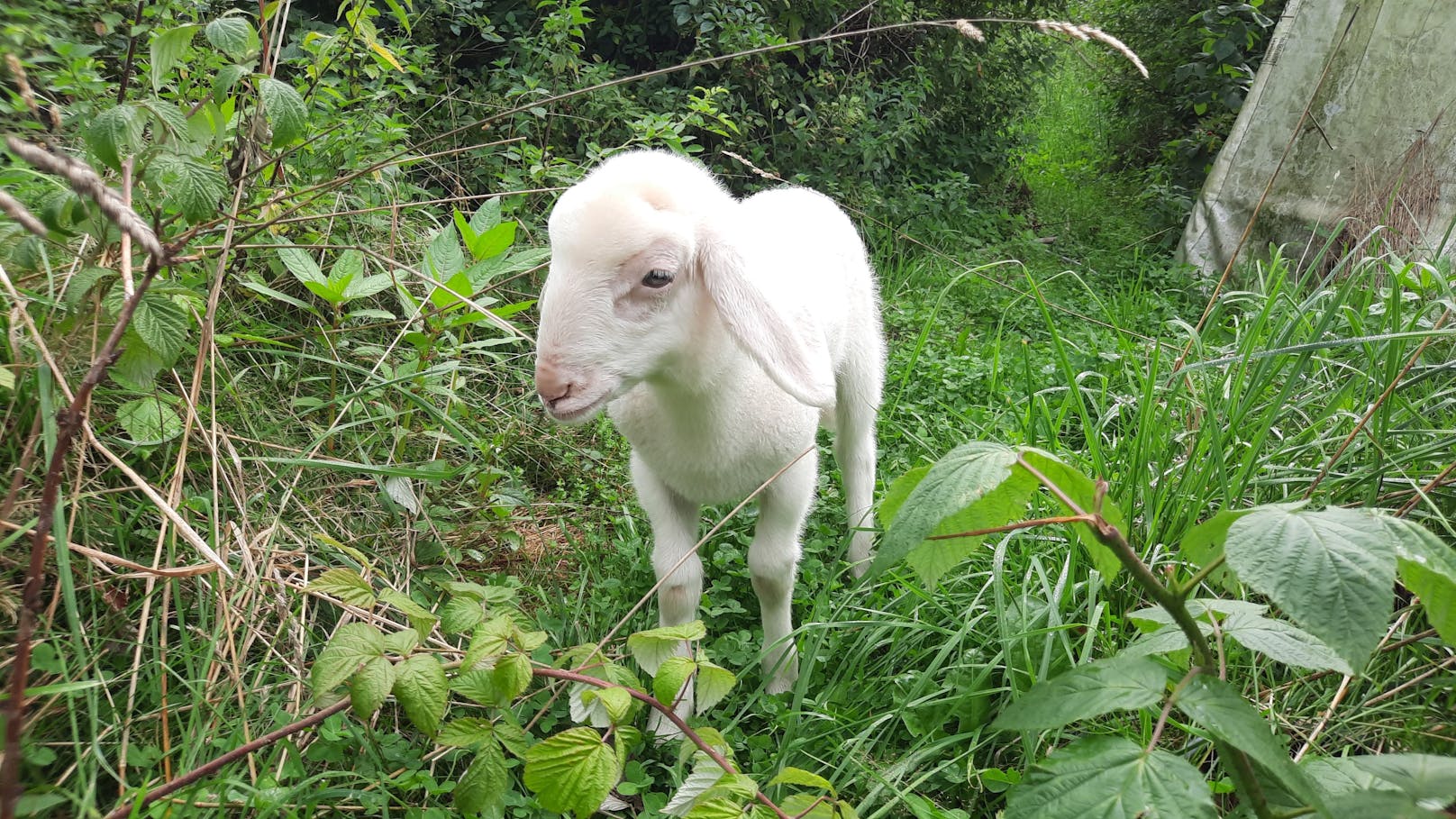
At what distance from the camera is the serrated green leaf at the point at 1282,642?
1305mm

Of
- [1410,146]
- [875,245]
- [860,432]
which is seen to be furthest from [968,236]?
[860,432]

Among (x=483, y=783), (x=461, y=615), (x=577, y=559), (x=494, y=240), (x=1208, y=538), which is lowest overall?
(x=577, y=559)

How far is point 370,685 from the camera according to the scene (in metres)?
1.53

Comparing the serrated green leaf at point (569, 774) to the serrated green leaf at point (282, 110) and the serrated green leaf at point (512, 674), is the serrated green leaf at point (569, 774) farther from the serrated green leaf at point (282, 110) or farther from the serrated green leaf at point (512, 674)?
the serrated green leaf at point (282, 110)

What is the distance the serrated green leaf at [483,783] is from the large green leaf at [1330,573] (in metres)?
1.23

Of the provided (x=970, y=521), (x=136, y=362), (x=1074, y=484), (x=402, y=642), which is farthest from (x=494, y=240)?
(x=1074, y=484)

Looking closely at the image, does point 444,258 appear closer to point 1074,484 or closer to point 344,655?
point 344,655

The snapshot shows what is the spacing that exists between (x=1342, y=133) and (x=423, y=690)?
5810mm

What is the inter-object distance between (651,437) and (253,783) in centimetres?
115

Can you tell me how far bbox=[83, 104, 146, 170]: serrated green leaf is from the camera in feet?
5.84

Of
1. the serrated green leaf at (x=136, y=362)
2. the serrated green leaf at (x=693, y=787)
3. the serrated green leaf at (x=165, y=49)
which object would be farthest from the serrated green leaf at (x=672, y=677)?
the serrated green leaf at (x=165, y=49)

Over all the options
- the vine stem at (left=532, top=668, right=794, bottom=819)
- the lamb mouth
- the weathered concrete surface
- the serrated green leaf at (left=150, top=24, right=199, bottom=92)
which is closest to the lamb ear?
the lamb mouth

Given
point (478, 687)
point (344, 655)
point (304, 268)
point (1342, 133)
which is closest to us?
point (344, 655)

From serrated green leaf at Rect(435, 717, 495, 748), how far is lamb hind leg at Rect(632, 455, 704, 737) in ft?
2.71
